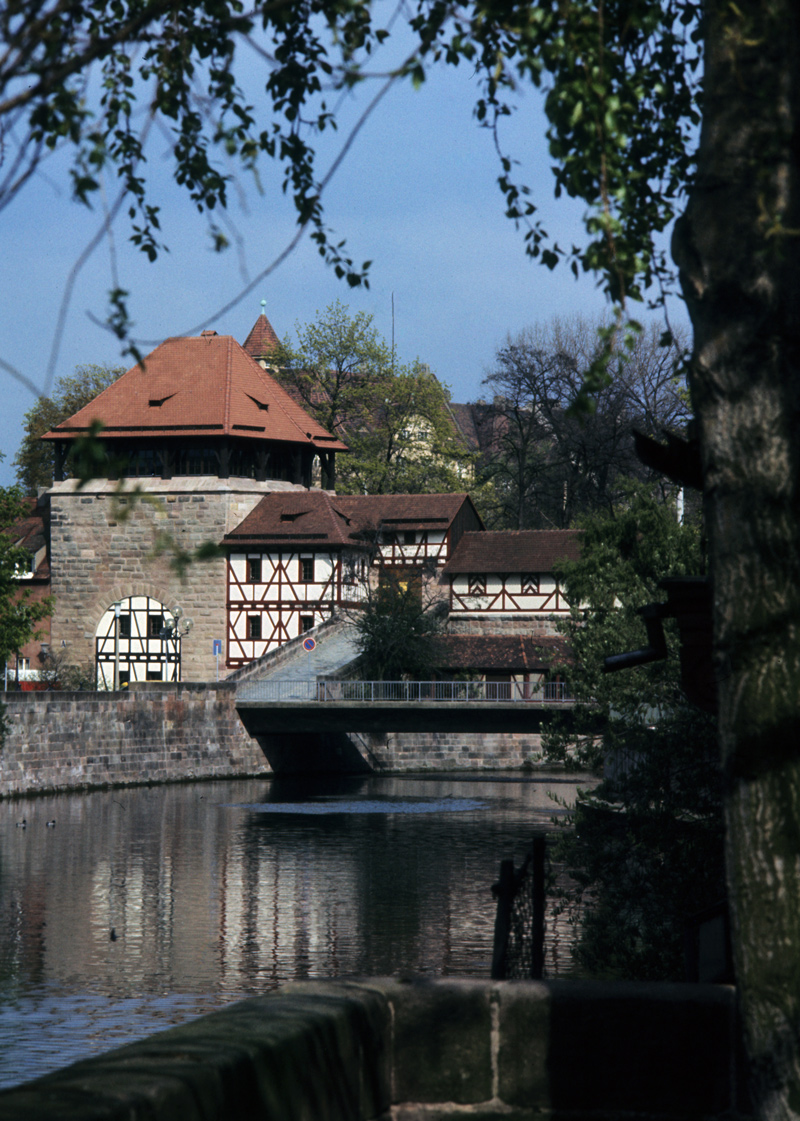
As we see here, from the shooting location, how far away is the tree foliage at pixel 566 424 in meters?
48.8

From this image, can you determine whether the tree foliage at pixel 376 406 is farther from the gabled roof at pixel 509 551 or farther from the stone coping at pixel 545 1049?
the stone coping at pixel 545 1049

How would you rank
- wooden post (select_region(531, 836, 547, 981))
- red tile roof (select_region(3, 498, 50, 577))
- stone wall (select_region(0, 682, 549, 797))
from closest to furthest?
wooden post (select_region(531, 836, 547, 981)) → stone wall (select_region(0, 682, 549, 797)) → red tile roof (select_region(3, 498, 50, 577))

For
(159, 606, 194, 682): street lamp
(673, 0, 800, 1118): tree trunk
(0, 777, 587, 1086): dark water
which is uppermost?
(159, 606, 194, 682): street lamp

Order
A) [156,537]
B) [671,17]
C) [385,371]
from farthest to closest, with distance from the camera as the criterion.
A: [385,371] → [671,17] → [156,537]

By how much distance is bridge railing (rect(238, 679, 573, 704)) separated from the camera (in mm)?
40844

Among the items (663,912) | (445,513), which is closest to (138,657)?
(445,513)

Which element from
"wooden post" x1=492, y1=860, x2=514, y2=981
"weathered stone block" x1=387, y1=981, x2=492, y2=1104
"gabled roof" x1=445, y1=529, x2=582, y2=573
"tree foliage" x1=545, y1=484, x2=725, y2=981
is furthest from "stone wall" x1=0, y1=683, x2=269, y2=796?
"weathered stone block" x1=387, y1=981, x2=492, y2=1104

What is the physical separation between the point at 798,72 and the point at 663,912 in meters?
10.0

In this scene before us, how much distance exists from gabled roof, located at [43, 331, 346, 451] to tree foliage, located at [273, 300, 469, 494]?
358cm

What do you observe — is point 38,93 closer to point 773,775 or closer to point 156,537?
point 156,537

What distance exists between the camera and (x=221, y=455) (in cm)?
5194

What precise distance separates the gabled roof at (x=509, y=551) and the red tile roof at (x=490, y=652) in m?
2.95

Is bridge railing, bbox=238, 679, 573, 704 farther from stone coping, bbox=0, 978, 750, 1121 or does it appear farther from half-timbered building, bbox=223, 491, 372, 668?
stone coping, bbox=0, 978, 750, 1121

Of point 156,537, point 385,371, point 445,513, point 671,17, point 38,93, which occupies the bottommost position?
point 156,537
